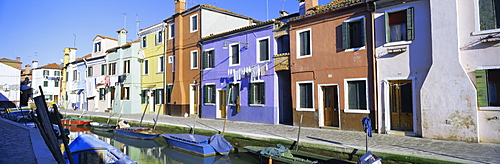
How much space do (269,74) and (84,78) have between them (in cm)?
2685

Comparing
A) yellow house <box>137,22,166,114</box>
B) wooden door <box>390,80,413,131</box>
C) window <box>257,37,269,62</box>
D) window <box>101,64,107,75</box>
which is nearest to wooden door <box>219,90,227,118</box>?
window <box>257,37,269,62</box>

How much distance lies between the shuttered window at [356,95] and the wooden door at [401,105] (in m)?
1.14

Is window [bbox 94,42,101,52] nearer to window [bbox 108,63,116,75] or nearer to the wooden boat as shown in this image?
window [bbox 108,63,116,75]

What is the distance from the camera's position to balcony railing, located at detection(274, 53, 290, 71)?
1661 cm

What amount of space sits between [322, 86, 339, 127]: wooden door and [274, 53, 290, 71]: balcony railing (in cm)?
257

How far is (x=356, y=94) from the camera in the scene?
13602 mm

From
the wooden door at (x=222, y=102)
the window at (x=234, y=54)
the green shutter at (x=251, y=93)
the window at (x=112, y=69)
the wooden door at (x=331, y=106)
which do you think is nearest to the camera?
the wooden door at (x=331, y=106)

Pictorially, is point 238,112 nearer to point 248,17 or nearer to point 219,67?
point 219,67

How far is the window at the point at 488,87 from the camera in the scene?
10.3m

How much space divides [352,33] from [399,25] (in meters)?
2.09

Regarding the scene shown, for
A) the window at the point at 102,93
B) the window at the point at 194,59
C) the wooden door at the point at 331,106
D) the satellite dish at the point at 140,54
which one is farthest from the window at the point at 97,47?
the wooden door at the point at 331,106

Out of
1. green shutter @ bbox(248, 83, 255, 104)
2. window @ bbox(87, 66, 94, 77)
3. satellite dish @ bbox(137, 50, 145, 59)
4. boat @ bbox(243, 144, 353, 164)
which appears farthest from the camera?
window @ bbox(87, 66, 94, 77)

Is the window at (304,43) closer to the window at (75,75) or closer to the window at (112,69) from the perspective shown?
the window at (112,69)

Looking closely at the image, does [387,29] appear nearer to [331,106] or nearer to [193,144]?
[331,106]
